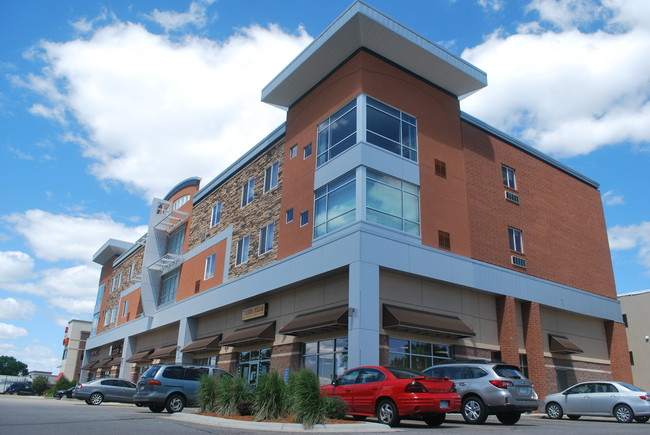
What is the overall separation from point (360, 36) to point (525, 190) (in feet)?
42.9

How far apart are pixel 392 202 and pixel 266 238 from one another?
8.17 m

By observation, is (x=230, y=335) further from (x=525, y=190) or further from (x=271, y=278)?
(x=525, y=190)

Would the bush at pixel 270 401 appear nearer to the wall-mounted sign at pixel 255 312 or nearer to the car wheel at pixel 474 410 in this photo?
the car wheel at pixel 474 410

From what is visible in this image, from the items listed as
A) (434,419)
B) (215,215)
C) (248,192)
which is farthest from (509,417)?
(215,215)

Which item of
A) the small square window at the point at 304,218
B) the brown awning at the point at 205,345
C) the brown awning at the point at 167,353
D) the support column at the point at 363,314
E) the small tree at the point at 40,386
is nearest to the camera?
the support column at the point at 363,314

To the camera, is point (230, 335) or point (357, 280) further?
point (230, 335)

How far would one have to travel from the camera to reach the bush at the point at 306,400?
484 inches

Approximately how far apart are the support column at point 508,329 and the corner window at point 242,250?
13.5 metres

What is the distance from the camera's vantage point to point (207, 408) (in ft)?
51.7

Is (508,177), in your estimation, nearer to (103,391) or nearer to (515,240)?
(515,240)

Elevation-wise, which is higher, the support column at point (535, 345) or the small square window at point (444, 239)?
the small square window at point (444, 239)

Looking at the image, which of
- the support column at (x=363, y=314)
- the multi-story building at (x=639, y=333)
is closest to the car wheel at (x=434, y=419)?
the support column at (x=363, y=314)

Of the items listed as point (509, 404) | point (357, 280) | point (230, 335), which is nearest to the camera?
point (509, 404)

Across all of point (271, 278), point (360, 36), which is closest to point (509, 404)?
point (271, 278)
